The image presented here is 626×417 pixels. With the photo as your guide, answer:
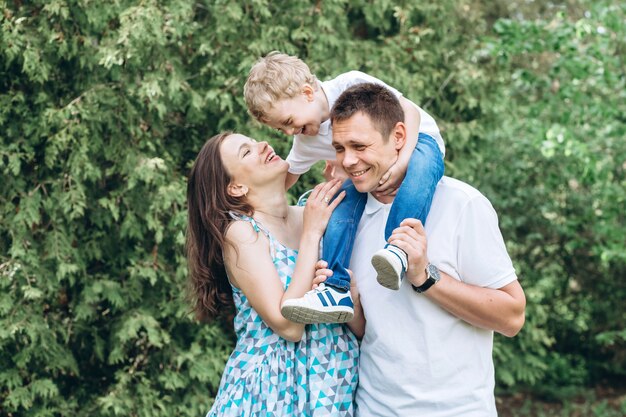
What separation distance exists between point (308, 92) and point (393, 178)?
0.75 metres

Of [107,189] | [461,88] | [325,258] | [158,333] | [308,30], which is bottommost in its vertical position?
[158,333]

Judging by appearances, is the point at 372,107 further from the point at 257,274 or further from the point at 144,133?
the point at 144,133

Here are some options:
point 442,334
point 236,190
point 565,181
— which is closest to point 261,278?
point 236,190

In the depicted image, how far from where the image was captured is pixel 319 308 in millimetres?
2381

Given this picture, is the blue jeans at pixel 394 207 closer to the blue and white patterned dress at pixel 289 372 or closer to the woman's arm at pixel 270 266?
the woman's arm at pixel 270 266

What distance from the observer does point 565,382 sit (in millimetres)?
7516

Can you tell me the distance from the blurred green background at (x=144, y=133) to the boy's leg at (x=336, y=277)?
7.20ft

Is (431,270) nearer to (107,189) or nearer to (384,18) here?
(107,189)

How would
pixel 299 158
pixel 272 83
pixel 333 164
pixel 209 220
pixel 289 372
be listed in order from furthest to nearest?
pixel 299 158 → pixel 333 164 → pixel 272 83 → pixel 209 220 → pixel 289 372

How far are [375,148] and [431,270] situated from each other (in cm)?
44

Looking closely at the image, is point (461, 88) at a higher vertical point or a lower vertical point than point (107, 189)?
higher

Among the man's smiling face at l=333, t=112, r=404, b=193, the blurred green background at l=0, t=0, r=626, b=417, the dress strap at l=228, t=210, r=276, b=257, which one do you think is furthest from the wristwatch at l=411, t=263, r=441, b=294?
the blurred green background at l=0, t=0, r=626, b=417

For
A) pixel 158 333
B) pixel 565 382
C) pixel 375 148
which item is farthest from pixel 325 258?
pixel 565 382

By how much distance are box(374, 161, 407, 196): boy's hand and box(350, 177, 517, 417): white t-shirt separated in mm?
142
